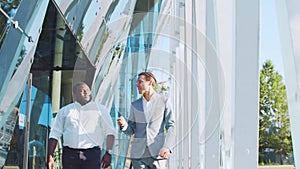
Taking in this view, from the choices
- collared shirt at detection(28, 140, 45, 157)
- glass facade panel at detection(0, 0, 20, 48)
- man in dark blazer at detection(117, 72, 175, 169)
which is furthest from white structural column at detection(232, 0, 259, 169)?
collared shirt at detection(28, 140, 45, 157)

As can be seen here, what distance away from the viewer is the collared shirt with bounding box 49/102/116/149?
2854mm

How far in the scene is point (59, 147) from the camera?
3.37 metres

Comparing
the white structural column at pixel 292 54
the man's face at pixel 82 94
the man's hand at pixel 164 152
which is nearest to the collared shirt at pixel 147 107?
the man's hand at pixel 164 152

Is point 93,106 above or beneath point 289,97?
above

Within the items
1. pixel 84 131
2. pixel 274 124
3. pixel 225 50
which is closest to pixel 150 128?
pixel 84 131

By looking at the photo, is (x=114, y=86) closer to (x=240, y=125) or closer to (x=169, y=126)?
(x=169, y=126)

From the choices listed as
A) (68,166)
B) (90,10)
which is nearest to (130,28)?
(90,10)

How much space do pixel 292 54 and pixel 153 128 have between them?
1835 millimetres

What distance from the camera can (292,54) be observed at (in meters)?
0.63

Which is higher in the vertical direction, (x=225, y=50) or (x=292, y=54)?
(x=225, y=50)

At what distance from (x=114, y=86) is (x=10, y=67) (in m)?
2.06

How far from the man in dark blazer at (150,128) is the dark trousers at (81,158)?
16.0 inches

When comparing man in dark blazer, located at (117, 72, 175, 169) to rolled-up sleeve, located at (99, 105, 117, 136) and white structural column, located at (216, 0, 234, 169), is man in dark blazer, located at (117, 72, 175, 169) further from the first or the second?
white structural column, located at (216, 0, 234, 169)

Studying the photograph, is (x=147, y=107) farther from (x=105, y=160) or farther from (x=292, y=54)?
(x=292, y=54)
